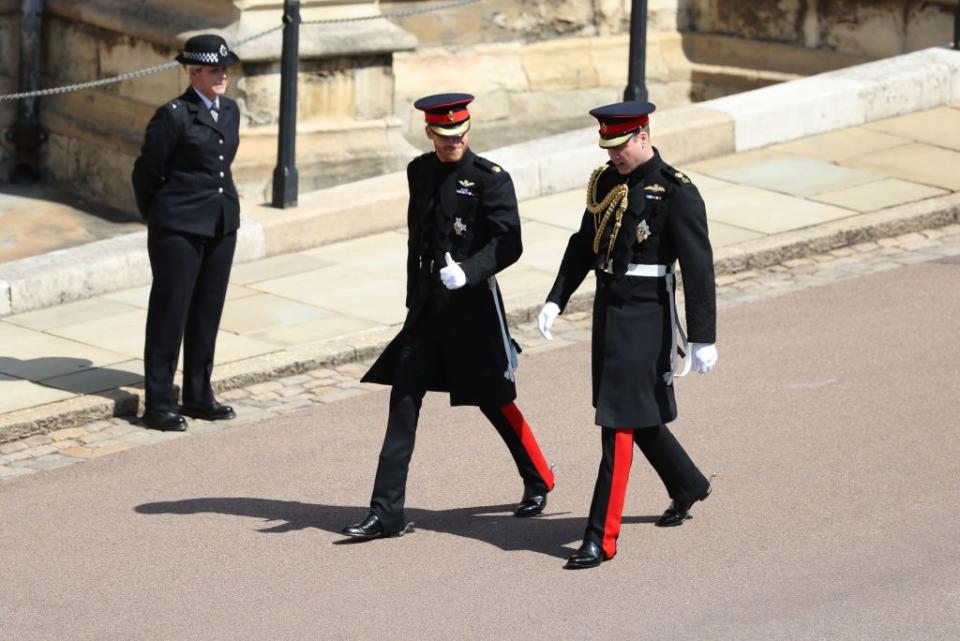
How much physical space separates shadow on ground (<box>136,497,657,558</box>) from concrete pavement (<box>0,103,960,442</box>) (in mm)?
1359

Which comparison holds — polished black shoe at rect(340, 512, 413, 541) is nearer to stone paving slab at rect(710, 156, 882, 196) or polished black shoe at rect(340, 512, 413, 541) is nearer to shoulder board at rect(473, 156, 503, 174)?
shoulder board at rect(473, 156, 503, 174)

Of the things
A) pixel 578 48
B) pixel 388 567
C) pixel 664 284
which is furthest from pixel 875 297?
pixel 578 48

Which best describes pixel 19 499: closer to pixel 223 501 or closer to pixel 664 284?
pixel 223 501

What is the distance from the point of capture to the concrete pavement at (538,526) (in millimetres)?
→ 7012

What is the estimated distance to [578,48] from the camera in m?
18.0

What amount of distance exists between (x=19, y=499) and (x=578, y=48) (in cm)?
1047

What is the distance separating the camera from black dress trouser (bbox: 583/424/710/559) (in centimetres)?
752

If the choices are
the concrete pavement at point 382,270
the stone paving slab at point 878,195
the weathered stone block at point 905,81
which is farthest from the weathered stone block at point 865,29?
the stone paving slab at point 878,195

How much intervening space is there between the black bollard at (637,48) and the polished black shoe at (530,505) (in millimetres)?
6653

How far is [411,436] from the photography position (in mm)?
7914

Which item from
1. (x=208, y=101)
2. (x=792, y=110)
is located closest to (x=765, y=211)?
(x=792, y=110)

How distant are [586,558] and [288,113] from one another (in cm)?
574

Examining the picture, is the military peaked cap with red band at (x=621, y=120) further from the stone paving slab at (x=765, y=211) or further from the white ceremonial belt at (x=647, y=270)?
the stone paving slab at (x=765, y=211)

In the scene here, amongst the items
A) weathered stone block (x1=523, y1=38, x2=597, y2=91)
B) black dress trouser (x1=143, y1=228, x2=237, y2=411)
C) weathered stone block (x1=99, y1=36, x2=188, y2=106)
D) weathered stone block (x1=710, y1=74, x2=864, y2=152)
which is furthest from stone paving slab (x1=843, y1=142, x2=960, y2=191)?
black dress trouser (x1=143, y1=228, x2=237, y2=411)
